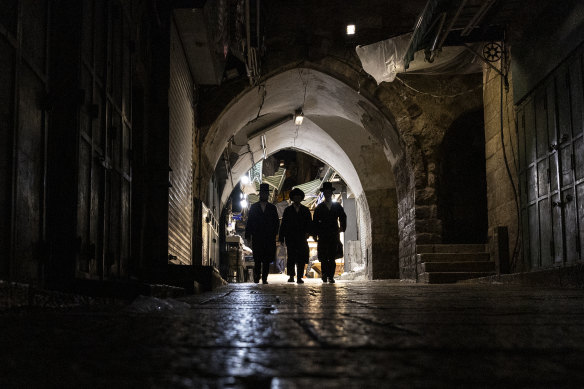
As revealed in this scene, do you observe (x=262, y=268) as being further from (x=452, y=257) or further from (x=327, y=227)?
(x=452, y=257)

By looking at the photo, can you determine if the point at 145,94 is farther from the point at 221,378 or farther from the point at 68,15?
the point at 221,378

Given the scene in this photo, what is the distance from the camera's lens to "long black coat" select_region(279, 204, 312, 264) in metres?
10.8

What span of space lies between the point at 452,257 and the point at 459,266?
0.66 metres

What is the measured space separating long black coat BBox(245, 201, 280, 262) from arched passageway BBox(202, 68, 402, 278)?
7.50ft

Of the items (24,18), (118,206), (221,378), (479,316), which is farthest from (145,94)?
(221,378)

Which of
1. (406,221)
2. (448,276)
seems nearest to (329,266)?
(448,276)

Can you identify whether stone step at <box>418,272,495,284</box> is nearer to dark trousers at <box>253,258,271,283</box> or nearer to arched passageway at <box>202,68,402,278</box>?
dark trousers at <box>253,258,271,283</box>

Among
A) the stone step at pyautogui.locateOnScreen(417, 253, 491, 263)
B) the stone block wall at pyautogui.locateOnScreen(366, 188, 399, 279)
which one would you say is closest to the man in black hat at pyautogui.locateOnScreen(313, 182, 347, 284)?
the stone step at pyautogui.locateOnScreen(417, 253, 491, 263)

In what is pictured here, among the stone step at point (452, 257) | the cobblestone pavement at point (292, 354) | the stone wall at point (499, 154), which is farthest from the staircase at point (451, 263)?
the cobblestone pavement at point (292, 354)

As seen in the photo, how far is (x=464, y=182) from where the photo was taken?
42.4ft

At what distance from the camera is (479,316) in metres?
2.10

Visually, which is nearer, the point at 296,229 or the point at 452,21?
the point at 452,21

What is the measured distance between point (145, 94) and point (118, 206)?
2.24 m

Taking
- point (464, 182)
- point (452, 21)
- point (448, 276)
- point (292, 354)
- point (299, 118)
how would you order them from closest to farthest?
1. point (292, 354)
2. point (452, 21)
3. point (448, 276)
4. point (464, 182)
5. point (299, 118)
